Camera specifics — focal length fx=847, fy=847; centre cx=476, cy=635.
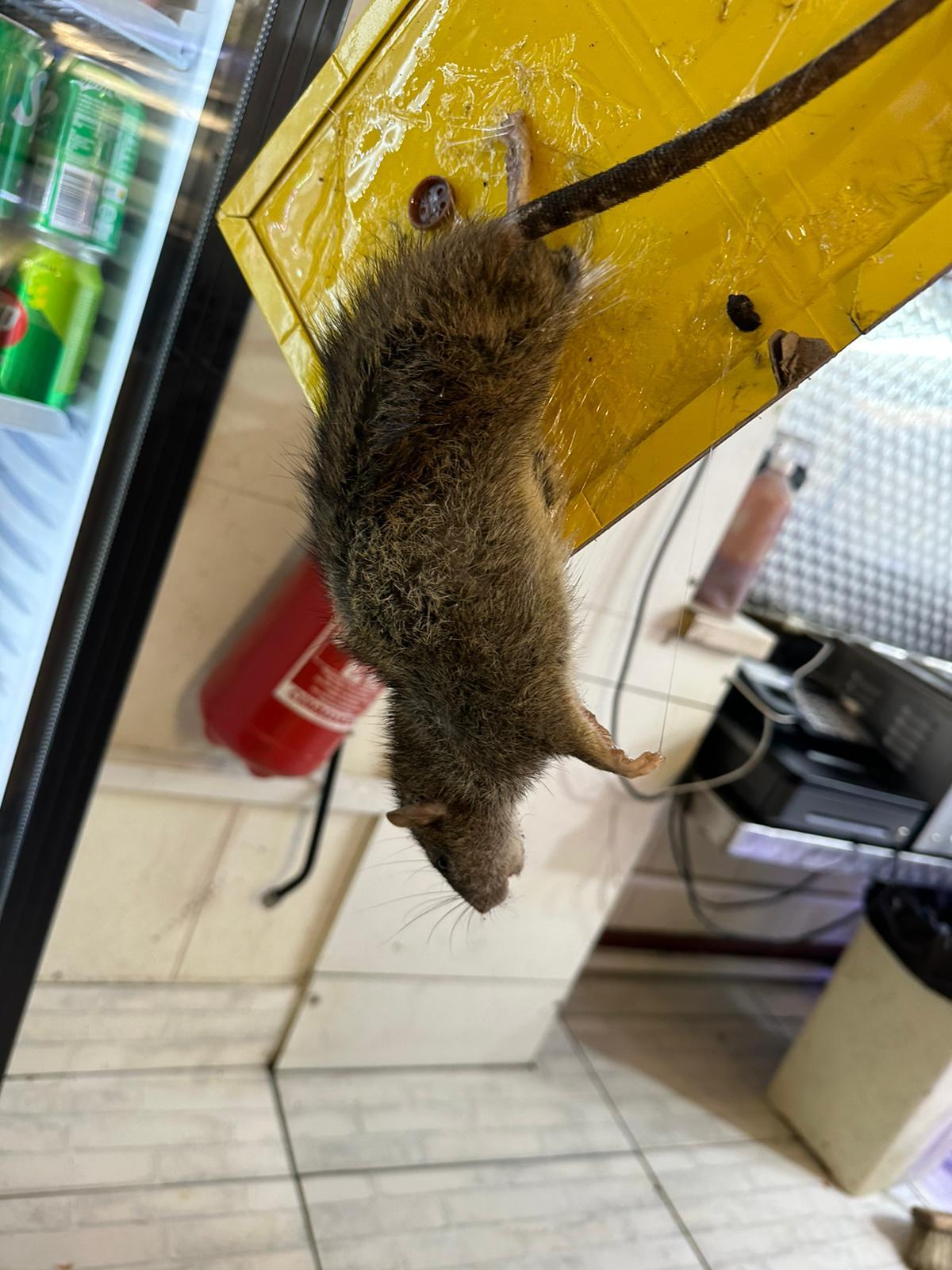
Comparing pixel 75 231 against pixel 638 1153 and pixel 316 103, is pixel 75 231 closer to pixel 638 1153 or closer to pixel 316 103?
pixel 316 103

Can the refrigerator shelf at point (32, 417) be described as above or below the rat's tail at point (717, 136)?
below

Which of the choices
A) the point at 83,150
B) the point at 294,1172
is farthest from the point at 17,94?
the point at 294,1172

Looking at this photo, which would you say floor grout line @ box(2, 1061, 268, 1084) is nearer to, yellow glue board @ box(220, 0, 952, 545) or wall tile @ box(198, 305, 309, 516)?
wall tile @ box(198, 305, 309, 516)

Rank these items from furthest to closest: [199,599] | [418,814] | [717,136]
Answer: [199,599], [418,814], [717,136]

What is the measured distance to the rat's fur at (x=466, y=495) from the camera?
411 mm

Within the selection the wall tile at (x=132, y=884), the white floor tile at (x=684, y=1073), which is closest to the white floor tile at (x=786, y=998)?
the white floor tile at (x=684, y=1073)

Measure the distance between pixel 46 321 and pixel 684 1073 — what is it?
1961 mm

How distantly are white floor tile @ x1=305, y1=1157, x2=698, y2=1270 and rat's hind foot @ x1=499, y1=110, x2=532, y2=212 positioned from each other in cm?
146

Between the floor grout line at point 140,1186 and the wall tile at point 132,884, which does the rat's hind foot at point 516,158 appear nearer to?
the wall tile at point 132,884

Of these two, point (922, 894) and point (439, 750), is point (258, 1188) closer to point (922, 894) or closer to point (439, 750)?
point (439, 750)

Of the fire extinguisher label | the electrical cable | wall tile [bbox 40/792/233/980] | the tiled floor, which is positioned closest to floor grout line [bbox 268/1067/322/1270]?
the tiled floor

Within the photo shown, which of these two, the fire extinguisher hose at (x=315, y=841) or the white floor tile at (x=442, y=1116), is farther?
the white floor tile at (x=442, y=1116)

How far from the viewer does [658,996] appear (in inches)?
85.4

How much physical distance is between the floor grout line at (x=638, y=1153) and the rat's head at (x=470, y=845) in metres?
1.39
